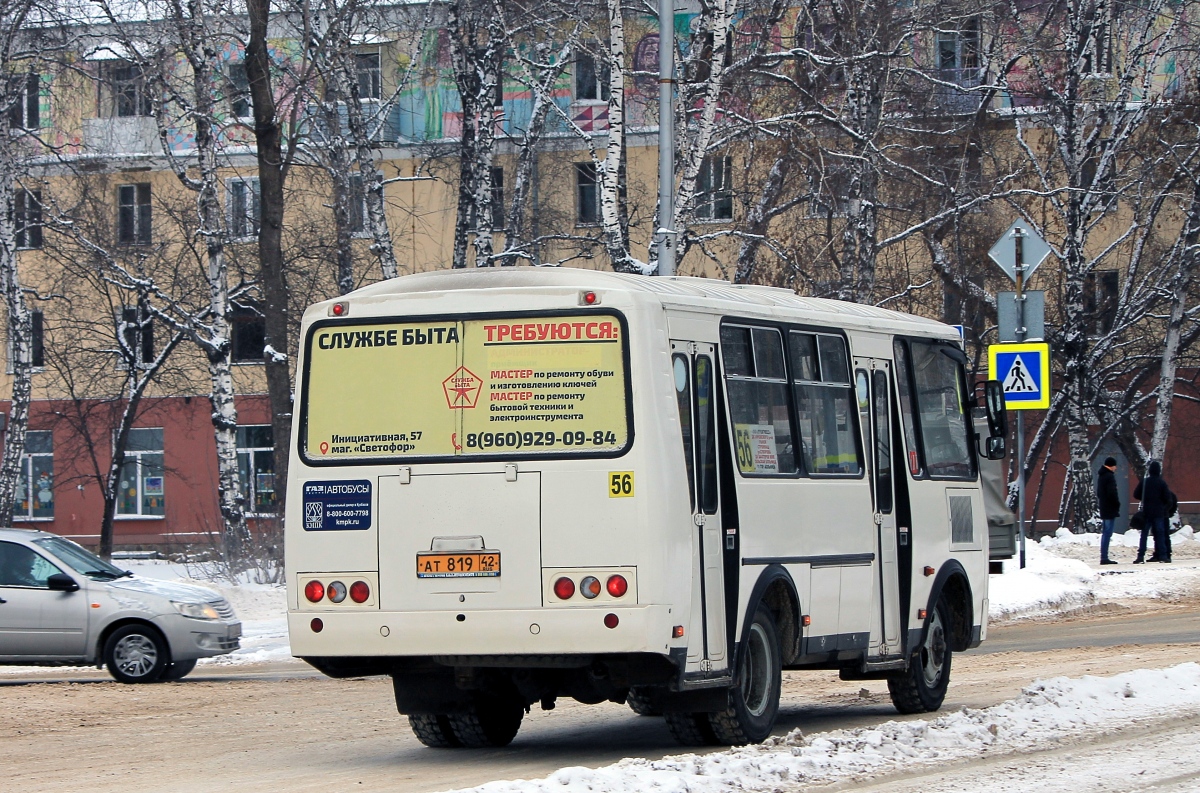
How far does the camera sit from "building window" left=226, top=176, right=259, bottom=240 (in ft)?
133

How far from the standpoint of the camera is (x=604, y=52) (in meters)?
26.5

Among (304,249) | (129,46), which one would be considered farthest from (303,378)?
(304,249)

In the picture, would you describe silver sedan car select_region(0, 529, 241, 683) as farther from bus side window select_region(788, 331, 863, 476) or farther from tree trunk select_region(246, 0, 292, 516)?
tree trunk select_region(246, 0, 292, 516)

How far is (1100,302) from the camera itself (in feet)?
132

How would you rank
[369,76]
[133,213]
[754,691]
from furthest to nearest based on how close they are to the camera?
[133,213], [369,76], [754,691]

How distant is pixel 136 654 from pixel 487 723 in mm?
6894

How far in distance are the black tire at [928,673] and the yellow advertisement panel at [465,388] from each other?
3.99 m

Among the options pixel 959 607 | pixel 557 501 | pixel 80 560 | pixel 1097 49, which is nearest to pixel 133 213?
pixel 1097 49

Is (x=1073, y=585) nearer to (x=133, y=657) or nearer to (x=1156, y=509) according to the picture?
(x=1156, y=509)

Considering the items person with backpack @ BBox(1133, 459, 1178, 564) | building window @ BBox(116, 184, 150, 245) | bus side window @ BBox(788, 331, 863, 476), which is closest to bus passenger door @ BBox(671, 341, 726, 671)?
bus side window @ BBox(788, 331, 863, 476)

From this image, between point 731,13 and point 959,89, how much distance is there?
321 inches

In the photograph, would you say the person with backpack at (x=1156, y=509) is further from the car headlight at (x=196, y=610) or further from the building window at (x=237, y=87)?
the car headlight at (x=196, y=610)

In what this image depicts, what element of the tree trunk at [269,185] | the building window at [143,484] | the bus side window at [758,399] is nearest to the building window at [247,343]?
the building window at [143,484]

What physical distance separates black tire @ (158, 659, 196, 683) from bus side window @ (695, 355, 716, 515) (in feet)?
28.0
